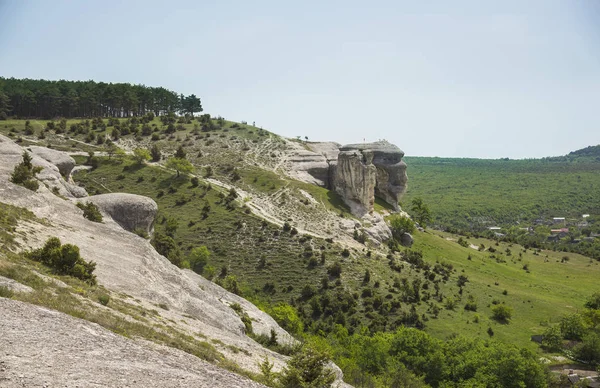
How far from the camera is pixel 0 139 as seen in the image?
161 ft

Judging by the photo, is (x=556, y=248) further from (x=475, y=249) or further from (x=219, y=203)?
(x=219, y=203)

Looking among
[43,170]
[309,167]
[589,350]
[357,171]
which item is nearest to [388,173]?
[357,171]

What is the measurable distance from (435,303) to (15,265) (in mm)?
63877

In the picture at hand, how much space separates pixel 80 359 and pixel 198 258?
5439 cm

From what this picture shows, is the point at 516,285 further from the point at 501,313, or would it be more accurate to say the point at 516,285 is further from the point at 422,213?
the point at 422,213

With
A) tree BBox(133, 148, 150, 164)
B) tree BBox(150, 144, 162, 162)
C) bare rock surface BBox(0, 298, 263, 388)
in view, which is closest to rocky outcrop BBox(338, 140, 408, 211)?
tree BBox(150, 144, 162, 162)

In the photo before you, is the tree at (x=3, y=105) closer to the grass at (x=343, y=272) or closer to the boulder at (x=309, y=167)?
the grass at (x=343, y=272)

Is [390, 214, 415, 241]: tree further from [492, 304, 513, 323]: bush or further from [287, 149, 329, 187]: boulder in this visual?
[492, 304, 513, 323]: bush

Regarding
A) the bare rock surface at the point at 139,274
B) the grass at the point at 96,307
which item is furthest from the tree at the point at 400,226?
the grass at the point at 96,307

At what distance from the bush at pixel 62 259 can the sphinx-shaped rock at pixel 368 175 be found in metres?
81.2

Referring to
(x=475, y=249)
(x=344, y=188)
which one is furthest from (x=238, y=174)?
(x=475, y=249)

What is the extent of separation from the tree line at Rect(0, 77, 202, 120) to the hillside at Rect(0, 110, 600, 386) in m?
12.5

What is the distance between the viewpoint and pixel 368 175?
4141 inches

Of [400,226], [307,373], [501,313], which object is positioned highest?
[307,373]
